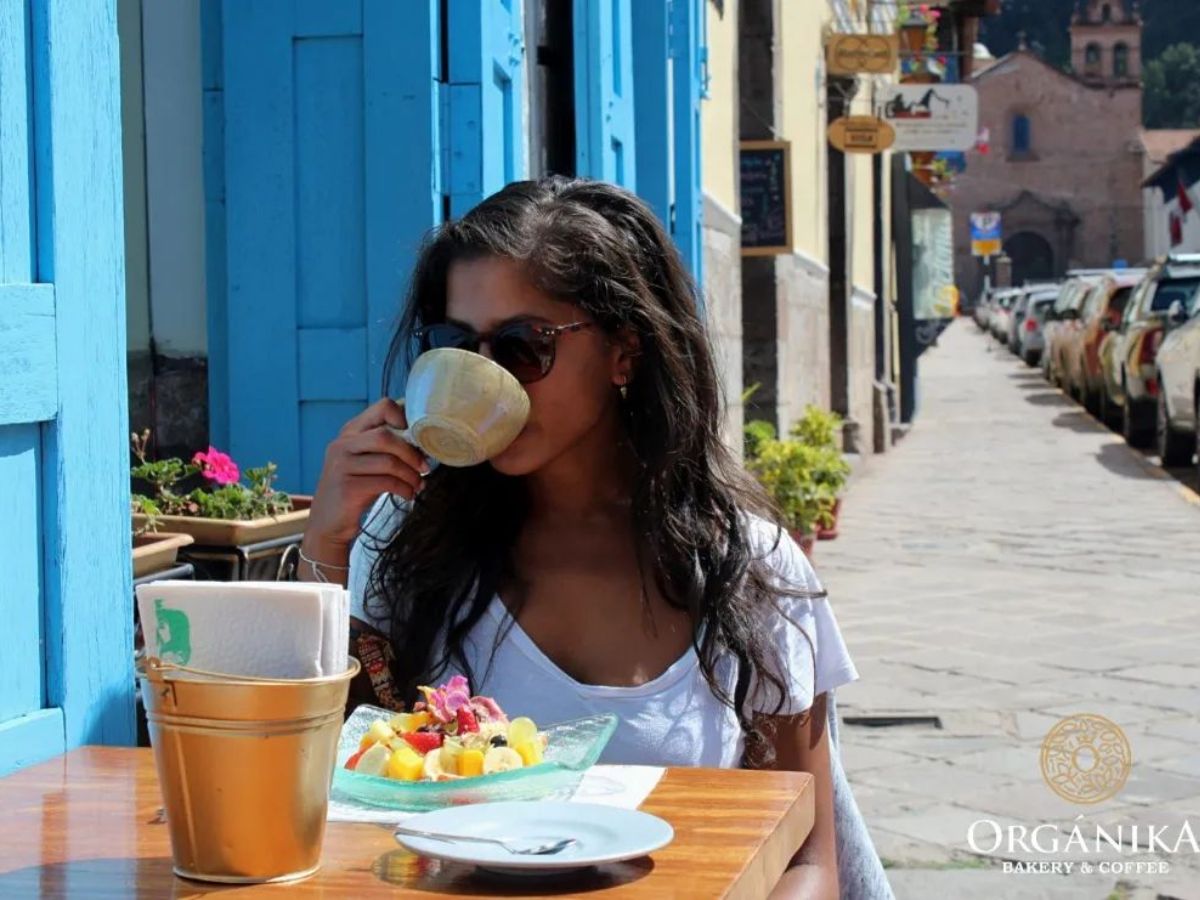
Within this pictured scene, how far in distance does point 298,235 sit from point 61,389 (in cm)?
212

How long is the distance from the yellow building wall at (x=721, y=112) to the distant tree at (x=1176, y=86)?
353 ft

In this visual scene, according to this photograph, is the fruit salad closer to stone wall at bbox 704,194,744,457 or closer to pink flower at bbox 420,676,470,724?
pink flower at bbox 420,676,470,724

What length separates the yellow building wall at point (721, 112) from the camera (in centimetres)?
877

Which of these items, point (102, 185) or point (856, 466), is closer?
point (102, 185)

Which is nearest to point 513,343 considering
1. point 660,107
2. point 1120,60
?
point 660,107

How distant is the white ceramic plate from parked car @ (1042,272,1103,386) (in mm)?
23340

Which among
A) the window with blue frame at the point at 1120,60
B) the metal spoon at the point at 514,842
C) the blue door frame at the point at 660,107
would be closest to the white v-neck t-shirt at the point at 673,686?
the metal spoon at the point at 514,842

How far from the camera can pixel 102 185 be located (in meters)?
2.29

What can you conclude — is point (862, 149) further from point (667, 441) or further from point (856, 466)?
point (667, 441)

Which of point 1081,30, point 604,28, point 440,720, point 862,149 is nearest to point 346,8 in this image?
point 604,28

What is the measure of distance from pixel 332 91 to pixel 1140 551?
6.55 metres

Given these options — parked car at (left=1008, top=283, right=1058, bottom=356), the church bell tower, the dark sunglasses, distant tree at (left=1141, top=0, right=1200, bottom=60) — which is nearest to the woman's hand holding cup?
the dark sunglasses

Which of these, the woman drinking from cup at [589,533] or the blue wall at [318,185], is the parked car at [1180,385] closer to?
the blue wall at [318,185]

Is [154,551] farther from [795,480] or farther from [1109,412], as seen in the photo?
[1109,412]
